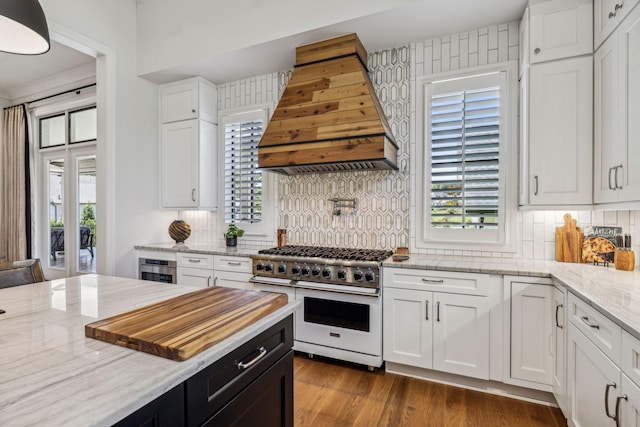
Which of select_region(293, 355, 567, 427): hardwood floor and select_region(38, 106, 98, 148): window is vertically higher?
select_region(38, 106, 98, 148): window

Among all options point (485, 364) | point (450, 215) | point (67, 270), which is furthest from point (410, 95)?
point (67, 270)

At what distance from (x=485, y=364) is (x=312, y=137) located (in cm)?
216

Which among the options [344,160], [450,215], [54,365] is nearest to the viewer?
[54,365]

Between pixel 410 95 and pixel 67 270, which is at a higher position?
pixel 410 95

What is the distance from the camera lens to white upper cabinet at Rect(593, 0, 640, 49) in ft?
6.03

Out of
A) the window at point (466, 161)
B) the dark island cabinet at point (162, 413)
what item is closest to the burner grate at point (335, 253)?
the window at point (466, 161)

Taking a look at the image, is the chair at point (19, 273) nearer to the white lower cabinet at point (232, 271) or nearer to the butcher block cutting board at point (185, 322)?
the butcher block cutting board at point (185, 322)

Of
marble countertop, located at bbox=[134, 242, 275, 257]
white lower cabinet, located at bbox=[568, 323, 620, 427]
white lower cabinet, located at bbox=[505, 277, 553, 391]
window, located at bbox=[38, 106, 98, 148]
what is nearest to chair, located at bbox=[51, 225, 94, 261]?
window, located at bbox=[38, 106, 98, 148]

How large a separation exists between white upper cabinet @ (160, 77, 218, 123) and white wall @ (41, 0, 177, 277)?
149 millimetres

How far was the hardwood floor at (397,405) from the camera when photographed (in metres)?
2.06

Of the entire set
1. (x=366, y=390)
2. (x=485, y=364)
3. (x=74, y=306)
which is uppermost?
(x=74, y=306)

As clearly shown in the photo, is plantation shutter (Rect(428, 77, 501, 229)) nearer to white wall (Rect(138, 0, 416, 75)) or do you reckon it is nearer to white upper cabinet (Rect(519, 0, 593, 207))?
white upper cabinet (Rect(519, 0, 593, 207))

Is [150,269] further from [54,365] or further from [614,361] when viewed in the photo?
[614,361]

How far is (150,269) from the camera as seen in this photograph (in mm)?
3633
